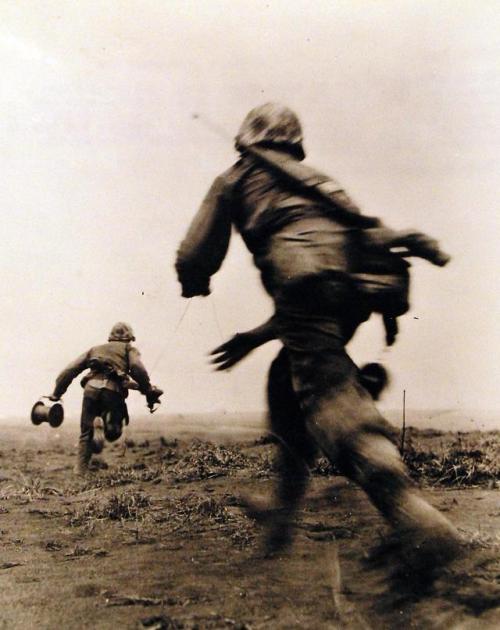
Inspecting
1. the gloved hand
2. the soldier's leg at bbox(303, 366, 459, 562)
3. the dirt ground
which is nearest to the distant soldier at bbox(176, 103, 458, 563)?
the soldier's leg at bbox(303, 366, 459, 562)

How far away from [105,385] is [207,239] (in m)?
5.06

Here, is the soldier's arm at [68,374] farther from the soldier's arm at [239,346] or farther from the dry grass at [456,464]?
the soldier's arm at [239,346]

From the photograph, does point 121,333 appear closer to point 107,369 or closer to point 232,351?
point 107,369

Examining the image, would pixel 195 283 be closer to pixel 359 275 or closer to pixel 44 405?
pixel 359 275

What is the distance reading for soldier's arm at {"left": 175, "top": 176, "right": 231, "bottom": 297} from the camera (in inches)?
120

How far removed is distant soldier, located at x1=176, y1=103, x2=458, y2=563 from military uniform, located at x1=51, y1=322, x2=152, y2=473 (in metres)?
4.86

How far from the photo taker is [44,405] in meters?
7.71

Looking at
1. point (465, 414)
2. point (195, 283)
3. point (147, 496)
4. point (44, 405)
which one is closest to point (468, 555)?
point (195, 283)

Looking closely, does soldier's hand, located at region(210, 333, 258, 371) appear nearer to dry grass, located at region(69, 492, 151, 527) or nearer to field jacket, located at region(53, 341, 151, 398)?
dry grass, located at region(69, 492, 151, 527)

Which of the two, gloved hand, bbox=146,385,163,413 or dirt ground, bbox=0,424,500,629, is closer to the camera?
dirt ground, bbox=0,424,500,629

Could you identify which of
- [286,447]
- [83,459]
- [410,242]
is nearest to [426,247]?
[410,242]

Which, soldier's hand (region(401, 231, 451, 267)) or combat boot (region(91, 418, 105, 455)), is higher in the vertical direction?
soldier's hand (region(401, 231, 451, 267))

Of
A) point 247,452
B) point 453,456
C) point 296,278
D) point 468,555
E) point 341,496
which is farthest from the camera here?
point 247,452

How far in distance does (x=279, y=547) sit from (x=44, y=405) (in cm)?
517
